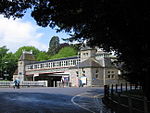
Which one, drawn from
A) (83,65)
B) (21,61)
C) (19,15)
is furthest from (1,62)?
(19,15)

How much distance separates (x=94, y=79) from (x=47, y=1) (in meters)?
49.6

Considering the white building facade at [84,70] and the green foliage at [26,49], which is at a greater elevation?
the green foliage at [26,49]

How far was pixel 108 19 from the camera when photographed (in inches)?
410

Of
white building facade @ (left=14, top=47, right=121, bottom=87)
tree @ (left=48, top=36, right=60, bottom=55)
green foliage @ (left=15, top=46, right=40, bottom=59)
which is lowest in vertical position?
white building facade @ (left=14, top=47, right=121, bottom=87)

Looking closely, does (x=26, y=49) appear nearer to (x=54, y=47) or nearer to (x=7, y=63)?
(x=7, y=63)

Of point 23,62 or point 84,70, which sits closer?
point 84,70

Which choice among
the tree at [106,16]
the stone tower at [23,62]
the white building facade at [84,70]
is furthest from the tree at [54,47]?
the tree at [106,16]

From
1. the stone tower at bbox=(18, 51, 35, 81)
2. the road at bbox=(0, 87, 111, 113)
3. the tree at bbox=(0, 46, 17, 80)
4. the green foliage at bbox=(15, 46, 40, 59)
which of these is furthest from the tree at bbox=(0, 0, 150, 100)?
the green foliage at bbox=(15, 46, 40, 59)

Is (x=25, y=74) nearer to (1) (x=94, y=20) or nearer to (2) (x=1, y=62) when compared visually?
(2) (x=1, y=62)

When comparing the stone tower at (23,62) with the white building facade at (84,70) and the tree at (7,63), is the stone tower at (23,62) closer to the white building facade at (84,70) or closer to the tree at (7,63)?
the tree at (7,63)

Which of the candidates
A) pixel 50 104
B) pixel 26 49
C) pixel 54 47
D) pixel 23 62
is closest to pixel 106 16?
pixel 50 104

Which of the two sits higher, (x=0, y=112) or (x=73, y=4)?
(x=73, y=4)

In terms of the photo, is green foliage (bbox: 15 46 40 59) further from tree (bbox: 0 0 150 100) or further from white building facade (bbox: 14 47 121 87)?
tree (bbox: 0 0 150 100)

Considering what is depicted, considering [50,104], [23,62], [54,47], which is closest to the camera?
[50,104]
